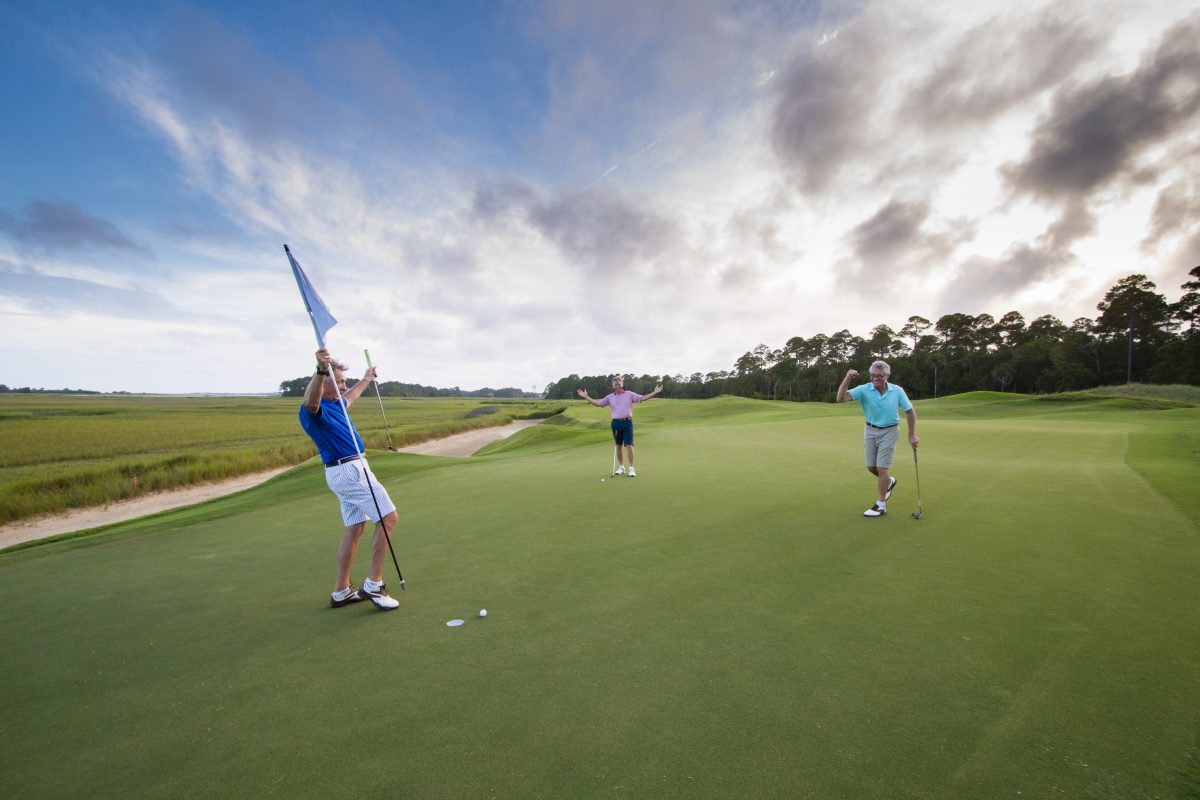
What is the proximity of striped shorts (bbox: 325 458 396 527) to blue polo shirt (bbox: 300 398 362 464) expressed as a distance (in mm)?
134

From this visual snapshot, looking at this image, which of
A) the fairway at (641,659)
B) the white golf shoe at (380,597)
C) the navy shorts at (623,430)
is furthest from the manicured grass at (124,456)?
the white golf shoe at (380,597)

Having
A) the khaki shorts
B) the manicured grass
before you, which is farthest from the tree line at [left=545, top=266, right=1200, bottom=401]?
the khaki shorts

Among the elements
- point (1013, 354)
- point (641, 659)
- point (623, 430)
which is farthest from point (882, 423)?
point (1013, 354)

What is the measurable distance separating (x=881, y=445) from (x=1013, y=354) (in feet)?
255

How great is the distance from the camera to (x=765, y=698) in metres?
3.04

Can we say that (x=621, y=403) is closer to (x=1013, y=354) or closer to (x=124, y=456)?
(x=124, y=456)

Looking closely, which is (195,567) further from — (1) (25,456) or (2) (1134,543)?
(1) (25,456)

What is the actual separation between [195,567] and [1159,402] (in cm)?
4395

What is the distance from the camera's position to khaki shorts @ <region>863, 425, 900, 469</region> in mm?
7258

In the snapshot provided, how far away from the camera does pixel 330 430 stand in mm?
4785

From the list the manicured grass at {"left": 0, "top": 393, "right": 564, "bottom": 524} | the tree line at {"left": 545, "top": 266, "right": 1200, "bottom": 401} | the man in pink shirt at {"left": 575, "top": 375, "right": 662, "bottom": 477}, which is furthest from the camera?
the tree line at {"left": 545, "top": 266, "right": 1200, "bottom": 401}

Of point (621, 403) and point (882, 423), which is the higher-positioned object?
point (621, 403)

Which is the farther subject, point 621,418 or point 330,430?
point 621,418

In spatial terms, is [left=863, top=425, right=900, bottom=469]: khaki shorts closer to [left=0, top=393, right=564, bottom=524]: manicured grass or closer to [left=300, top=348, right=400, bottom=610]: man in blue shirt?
[left=300, top=348, right=400, bottom=610]: man in blue shirt
